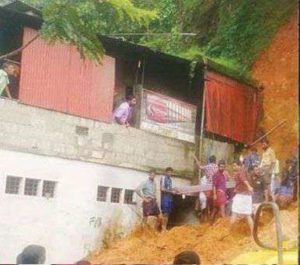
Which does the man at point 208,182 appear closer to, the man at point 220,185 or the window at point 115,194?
the man at point 220,185

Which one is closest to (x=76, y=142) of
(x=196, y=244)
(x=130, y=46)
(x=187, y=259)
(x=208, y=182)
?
(x=130, y=46)

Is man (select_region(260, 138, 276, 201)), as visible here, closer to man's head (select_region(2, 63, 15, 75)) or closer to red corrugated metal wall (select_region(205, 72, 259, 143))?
red corrugated metal wall (select_region(205, 72, 259, 143))

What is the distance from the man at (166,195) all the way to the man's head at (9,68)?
4.66 meters

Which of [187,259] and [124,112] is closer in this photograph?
[187,259]

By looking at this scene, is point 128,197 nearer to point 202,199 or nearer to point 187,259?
point 202,199

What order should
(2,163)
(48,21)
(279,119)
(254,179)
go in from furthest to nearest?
(279,119), (254,179), (2,163), (48,21)

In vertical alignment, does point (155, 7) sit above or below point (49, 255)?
above

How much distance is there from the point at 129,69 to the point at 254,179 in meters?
5.14

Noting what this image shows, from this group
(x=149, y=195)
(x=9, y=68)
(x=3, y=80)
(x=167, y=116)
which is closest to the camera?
(x=3, y=80)

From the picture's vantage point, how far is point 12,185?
13578 millimetres

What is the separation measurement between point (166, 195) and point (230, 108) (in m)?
3.92

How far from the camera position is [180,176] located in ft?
56.4

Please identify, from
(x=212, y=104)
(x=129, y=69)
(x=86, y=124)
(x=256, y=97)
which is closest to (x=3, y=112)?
(x=86, y=124)

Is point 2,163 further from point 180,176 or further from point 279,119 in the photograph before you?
point 279,119
